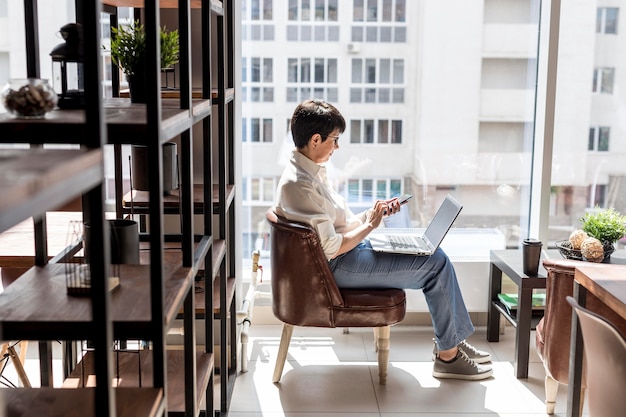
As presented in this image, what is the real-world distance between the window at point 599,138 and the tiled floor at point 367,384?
1.13 metres

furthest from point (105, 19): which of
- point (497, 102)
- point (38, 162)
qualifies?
point (38, 162)

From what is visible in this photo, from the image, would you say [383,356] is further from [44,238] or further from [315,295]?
[44,238]

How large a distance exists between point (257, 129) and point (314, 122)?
790mm

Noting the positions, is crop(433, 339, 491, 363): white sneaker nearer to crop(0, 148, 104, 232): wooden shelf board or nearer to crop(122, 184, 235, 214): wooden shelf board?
crop(122, 184, 235, 214): wooden shelf board

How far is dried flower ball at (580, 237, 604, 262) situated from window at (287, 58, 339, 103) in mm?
1514

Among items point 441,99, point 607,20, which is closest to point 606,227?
point 441,99

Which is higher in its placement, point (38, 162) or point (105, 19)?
point (105, 19)

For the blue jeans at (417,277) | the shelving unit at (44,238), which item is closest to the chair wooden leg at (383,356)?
the blue jeans at (417,277)

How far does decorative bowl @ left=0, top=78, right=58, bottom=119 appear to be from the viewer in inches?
65.4

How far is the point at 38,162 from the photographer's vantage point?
118cm

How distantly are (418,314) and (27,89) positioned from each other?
3.09 m

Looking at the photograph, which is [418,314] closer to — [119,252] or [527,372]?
[527,372]

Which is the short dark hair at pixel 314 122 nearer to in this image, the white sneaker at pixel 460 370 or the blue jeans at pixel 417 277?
the blue jeans at pixel 417 277

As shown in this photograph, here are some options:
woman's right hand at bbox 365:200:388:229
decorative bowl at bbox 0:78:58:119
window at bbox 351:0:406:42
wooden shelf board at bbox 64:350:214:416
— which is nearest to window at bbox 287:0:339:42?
window at bbox 351:0:406:42
